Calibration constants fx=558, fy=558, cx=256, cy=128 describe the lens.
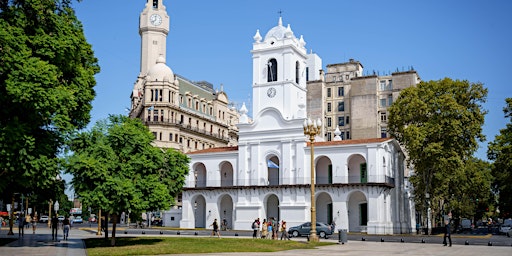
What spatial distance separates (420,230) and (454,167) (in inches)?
400

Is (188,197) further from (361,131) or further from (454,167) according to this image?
(361,131)

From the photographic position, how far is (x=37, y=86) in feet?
86.4

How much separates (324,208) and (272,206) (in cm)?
584

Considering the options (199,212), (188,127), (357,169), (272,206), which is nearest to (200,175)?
(199,212)

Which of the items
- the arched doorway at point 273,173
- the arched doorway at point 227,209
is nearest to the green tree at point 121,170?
the arched doorway at point 273,173

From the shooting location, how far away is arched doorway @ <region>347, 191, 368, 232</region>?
185 feet

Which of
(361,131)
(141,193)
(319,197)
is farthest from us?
(361,131)

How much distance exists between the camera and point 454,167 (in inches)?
2131

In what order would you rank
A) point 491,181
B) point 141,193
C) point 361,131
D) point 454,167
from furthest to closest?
point 361,131
point 491,181
point 454,167
point 141,193

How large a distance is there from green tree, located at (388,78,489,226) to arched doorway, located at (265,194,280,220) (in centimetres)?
1460

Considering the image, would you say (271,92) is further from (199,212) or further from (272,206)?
(199,212)

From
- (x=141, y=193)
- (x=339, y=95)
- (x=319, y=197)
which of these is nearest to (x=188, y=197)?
(x=319, y=197)

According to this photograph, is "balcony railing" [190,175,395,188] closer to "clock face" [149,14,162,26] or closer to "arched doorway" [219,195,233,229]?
"arched doorway" [219,195,233,229]

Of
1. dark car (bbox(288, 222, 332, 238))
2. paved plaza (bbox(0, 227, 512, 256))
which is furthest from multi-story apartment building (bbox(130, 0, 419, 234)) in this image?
paved plaza (bbox(0, 227, 512, 256))
